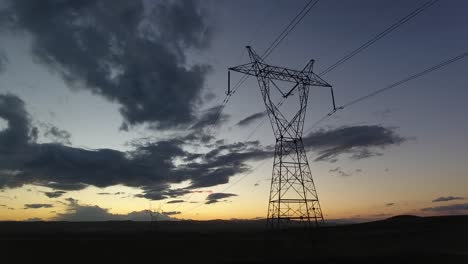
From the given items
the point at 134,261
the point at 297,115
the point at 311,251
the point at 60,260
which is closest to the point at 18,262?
the point at 60,260

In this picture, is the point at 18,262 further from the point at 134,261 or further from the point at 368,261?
the point at 368,261

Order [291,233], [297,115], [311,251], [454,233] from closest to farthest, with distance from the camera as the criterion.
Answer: [297,115]
[311,251]
[291,233]
[454,233]

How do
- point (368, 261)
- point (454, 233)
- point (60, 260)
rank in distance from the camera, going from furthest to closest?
point (454, 233) < point (60, 260) < point (368, 261)

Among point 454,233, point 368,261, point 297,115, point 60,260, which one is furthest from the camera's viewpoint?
point 454,233

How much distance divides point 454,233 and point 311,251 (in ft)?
149

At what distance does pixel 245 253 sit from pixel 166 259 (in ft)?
33.3

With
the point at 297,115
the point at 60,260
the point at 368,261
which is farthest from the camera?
the point at 60,260

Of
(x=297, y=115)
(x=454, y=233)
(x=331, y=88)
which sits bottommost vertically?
(x=454, y=233)

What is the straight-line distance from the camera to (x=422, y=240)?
6681 centimetres

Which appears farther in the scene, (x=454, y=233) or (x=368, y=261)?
(x=454, y=233)

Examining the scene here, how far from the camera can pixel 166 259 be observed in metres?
47.5

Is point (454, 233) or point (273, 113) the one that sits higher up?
point (273, 113)

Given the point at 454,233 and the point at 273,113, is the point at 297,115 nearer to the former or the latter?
the point at 273,113

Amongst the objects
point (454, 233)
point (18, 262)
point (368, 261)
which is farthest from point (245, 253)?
point (454, 233)
